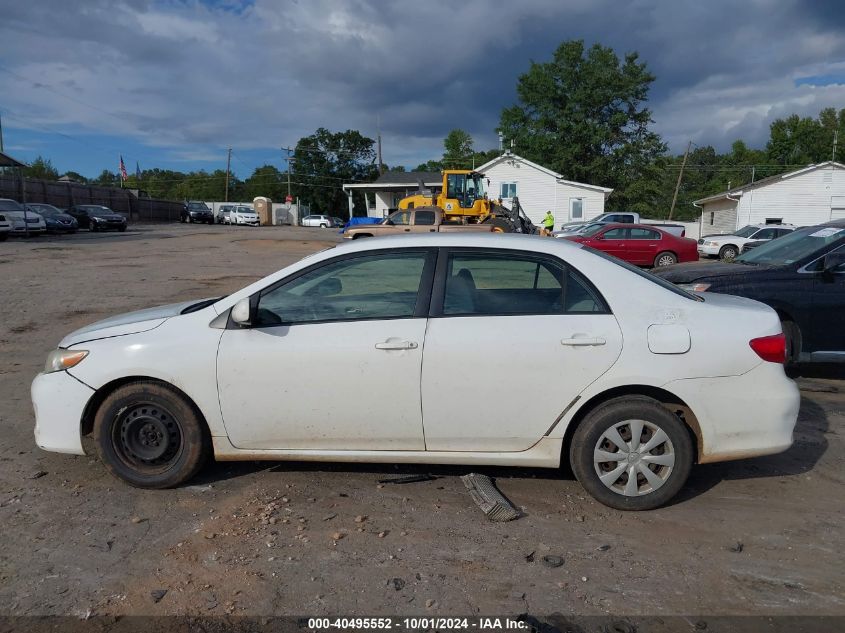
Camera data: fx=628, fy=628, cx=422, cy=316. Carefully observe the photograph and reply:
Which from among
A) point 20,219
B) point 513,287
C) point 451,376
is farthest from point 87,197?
point 451,376

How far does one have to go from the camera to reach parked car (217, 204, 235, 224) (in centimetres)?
5434

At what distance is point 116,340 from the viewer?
3.88 m

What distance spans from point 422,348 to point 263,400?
1.00m

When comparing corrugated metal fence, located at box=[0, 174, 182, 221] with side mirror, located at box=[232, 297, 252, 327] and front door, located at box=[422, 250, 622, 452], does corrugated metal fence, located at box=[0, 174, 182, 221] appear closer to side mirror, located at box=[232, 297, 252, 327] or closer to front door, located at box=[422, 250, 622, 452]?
side mirror, located at box=[232, 297, 252, 327]

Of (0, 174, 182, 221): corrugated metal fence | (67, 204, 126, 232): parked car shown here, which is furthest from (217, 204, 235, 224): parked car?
(67, 204, 126, 232): parked car

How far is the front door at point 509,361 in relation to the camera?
11.8 ft

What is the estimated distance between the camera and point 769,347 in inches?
144

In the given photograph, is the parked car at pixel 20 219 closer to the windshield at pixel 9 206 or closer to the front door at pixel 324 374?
the windshield at pixel 9 206

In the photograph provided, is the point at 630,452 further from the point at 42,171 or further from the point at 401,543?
the point at 42,171

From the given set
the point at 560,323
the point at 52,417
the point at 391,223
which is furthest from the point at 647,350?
the point at 391,223

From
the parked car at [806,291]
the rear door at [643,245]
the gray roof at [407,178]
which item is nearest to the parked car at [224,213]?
the gray roof at [407,178]

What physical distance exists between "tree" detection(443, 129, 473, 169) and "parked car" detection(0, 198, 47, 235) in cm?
5302

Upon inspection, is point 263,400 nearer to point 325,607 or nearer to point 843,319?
point 325,607

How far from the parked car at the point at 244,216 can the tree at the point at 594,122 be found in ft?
84.1
